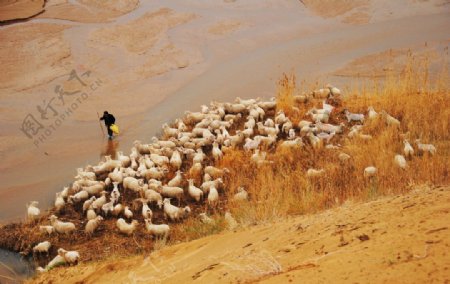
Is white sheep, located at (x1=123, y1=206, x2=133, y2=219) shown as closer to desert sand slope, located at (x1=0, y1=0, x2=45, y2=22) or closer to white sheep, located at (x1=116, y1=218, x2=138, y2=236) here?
white sheep, located at (x1=116, y1=218, x2=138, y2=236)

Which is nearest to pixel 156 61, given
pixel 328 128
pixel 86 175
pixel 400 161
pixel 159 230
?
pixel 86 175

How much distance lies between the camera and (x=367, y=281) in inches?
125

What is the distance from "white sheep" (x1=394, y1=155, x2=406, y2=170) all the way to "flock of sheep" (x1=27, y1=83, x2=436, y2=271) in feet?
0.05

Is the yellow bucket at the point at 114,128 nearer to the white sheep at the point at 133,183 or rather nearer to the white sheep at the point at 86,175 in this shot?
the white sheep at the point at 86,175

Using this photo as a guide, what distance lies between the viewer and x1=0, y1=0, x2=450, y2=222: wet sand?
10070mm

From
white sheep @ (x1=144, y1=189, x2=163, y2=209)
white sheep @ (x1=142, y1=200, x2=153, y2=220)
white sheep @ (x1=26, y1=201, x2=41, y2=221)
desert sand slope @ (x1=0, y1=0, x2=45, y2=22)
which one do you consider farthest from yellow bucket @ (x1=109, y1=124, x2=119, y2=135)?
desert sand slope @ (x1=0, y1=0, x2=45, y2=22)

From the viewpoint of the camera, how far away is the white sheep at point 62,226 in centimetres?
701

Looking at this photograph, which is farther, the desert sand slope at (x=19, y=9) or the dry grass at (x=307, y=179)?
the desert sand slope at (x=19, y=9)

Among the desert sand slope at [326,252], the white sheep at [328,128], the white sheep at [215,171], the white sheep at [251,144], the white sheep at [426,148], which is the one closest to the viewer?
the desert sand slope at [326,252]

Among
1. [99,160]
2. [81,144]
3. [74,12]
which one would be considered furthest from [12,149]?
[74,12]

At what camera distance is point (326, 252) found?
Answer: 382cm

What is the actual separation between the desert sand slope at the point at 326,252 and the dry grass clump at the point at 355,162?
1.10 metres

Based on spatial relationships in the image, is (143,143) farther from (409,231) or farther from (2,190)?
(409,231)

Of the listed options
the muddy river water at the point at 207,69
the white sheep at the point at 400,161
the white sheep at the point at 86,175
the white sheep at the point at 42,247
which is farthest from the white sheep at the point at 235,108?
the white sheep at the point at 42,247
